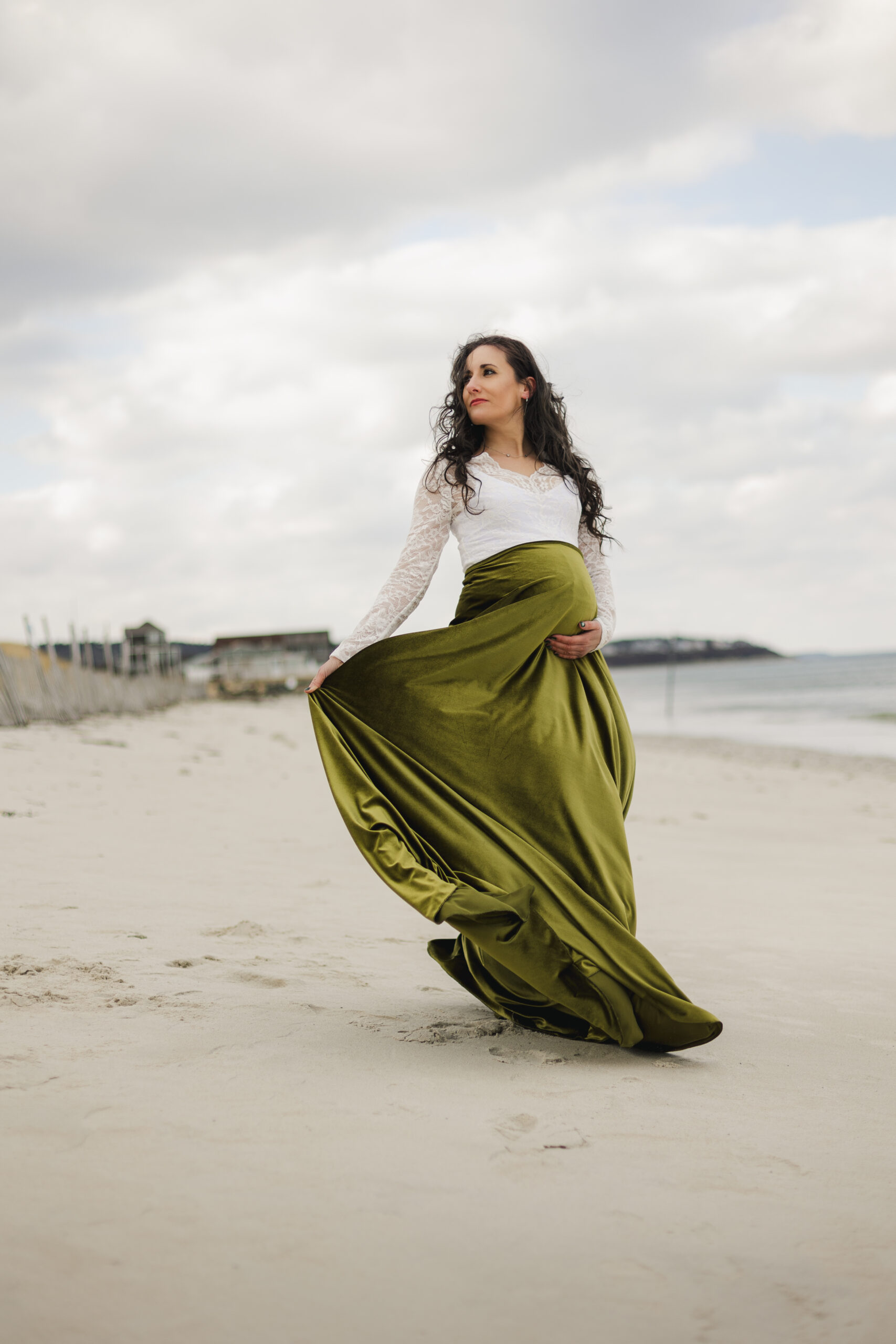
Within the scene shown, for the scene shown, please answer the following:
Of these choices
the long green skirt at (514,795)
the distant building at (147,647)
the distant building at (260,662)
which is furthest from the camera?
the distant building at (260,662)

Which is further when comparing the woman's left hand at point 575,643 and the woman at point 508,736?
the woman's left hand at point 575,643

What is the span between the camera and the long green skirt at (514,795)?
8.50 ft

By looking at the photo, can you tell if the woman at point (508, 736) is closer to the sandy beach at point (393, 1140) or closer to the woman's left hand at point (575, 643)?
the woman's left hand at point (575, 643)

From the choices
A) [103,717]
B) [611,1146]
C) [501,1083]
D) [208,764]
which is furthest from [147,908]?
[103,717]

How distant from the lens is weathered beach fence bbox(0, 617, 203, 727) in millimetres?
11156

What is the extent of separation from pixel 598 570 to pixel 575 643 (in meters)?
0.41

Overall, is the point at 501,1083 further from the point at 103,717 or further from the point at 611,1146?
the point at 103,717

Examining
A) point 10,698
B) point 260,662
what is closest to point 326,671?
point 10,698

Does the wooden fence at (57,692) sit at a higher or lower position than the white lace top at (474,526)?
lower

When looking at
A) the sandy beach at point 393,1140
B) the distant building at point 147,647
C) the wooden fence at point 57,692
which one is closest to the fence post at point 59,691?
the wooden fence at point 57,692

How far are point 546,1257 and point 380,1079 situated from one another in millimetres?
801

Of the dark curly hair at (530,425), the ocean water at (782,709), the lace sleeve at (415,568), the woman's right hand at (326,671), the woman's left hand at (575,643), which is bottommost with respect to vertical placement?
the ocean water at (782,709)

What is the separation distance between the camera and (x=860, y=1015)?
3.32m

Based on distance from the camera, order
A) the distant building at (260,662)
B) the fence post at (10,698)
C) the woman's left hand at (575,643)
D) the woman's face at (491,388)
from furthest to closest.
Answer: the distant building at (260,662), the fence post at (10,698), the woman's face at (491,388), the woman's left hand at (575,643)
